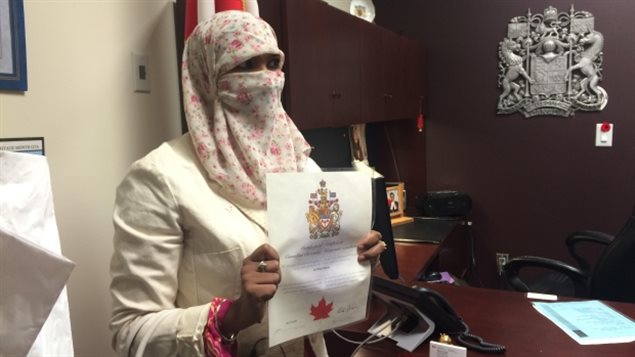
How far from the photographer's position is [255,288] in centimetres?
90

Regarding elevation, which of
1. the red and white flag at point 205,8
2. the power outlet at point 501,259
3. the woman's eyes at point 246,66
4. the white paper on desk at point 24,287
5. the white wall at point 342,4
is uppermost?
the white wall at point 342,4

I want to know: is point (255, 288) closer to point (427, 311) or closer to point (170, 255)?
point (170, 255)

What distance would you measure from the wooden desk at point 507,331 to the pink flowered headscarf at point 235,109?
1.62 feet

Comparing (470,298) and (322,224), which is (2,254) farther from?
(470,298)

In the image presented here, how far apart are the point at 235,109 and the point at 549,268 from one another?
1.86 meters

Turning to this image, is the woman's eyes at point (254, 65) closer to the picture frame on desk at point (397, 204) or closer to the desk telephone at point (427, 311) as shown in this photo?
the desk telephone at point (427, 311)

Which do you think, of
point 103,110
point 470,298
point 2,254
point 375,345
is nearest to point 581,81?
point 470,298

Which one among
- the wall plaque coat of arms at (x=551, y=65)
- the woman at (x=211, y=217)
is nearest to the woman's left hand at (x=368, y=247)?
the woman at (x=211, y=217)

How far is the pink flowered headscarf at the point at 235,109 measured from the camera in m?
1.12

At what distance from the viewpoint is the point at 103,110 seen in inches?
54.5

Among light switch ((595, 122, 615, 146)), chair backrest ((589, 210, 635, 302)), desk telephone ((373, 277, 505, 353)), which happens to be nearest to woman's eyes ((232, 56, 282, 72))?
desk telephone ((373, 277, 505, 353))

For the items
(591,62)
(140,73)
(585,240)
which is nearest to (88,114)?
(140,73)

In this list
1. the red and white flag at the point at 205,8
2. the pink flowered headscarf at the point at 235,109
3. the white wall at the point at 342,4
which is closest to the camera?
the pink flowered headscarf at the point at 235,109

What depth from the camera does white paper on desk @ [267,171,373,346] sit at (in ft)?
3.15
